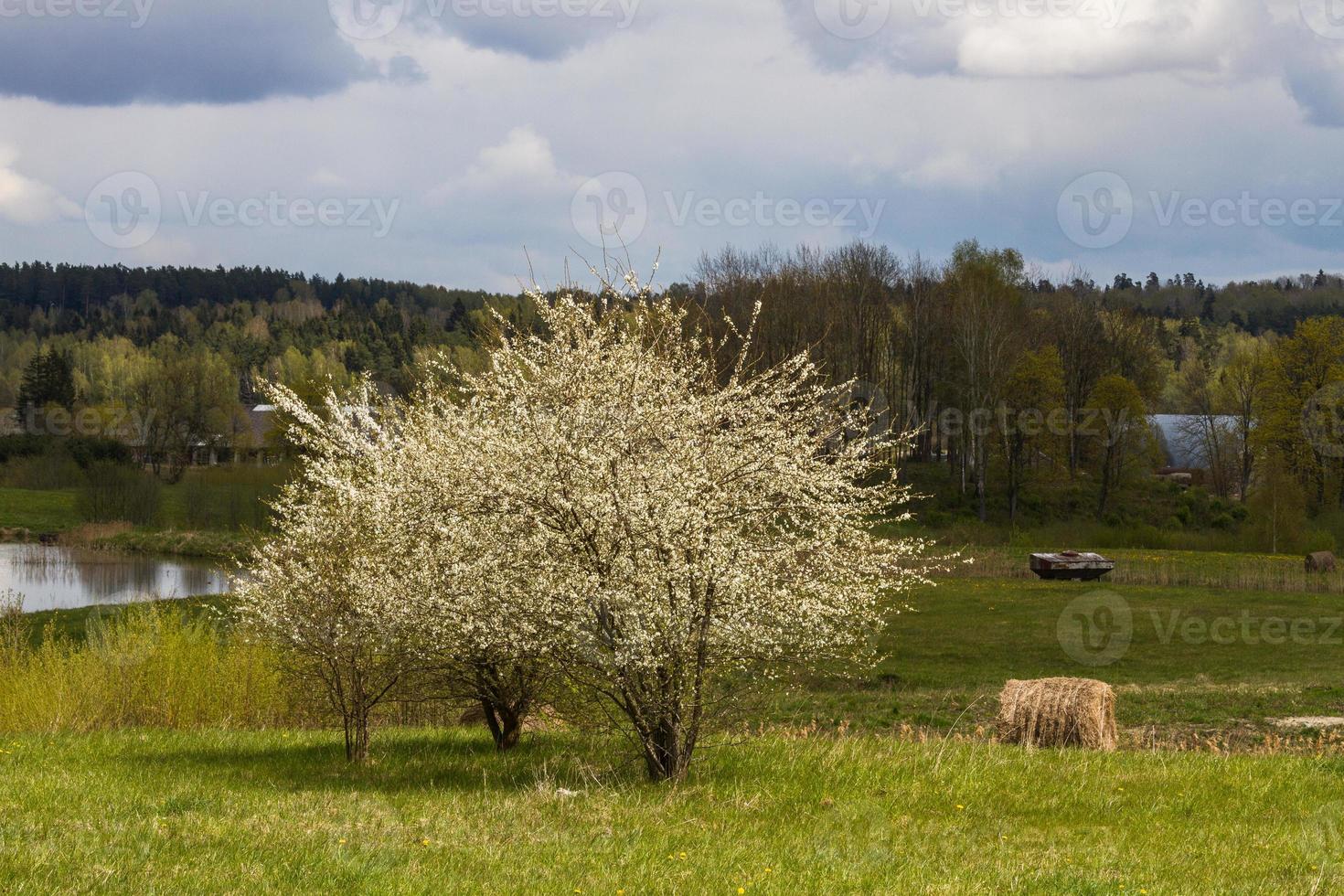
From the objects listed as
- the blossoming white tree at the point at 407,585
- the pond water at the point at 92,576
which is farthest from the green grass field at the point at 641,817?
the pond water at the point at 92,576

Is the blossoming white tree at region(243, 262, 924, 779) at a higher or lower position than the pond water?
higher

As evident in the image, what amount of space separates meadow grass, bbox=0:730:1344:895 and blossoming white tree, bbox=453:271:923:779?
1.04 metres

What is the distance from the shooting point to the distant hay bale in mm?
14859

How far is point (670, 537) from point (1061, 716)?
686 cm

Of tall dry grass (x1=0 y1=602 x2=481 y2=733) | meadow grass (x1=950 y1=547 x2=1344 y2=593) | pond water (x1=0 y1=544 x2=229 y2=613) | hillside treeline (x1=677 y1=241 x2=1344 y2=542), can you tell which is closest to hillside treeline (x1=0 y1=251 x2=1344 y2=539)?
hillside treeline (x1=677 y1=241 x2=1344 y2=542)

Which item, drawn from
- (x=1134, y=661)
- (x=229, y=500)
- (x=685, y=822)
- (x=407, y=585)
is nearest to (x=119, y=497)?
(x=229, y=500)

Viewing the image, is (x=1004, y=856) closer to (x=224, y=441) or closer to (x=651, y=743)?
(x=651, y=743)

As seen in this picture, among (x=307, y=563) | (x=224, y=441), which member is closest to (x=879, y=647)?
(x=307, y=563)

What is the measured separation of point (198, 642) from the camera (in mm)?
21266

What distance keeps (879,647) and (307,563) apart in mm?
21763

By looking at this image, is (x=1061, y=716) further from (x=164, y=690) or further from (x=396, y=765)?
(x=164, y=690)

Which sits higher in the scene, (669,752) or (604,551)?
(604,551)

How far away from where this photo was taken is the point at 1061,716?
15.0 metres

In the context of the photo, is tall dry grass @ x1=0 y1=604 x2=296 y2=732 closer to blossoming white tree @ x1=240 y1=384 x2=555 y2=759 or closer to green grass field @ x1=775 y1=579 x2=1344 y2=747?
blossoming white tree @ x1=240 y1=384 x2=555 y2=759
